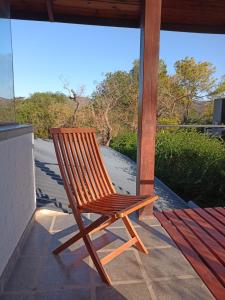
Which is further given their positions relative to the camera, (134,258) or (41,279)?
(134,258)

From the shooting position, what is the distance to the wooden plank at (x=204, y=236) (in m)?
2.24

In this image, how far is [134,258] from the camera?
221 cm

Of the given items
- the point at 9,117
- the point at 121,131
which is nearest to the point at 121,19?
the point at 9,117

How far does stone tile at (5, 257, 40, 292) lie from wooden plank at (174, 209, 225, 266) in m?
1.44

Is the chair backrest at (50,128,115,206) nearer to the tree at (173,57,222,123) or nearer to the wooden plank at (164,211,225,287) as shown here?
the wooden plank at (164,211,225,287)

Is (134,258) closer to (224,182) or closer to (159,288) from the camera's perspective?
(159,288)

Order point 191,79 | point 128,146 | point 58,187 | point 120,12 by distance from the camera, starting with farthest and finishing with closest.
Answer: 1. point 191,79
2. point 128,146
3. point 58,187
4. point 120,12

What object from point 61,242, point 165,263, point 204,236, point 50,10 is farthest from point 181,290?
point 50,10

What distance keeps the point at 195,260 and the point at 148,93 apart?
5.34 ft

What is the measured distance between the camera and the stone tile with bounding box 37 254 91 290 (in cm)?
189

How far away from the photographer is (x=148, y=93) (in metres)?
2.80

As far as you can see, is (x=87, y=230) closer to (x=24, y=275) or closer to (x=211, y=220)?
(x=24, y=275)

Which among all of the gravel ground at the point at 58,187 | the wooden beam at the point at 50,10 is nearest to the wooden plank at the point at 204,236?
→ the gravel ground at the point at 58,187

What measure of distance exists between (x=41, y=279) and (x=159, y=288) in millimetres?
837
